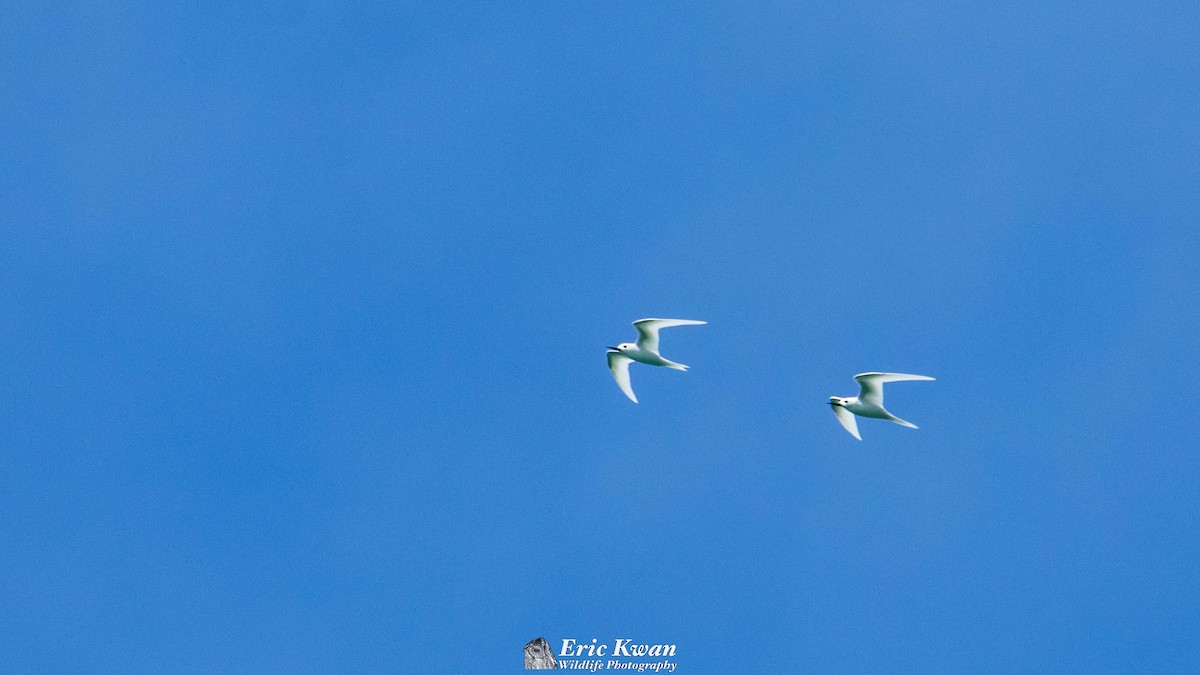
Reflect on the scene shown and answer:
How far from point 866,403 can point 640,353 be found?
10.5 metres

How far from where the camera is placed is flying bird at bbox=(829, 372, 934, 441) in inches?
2906

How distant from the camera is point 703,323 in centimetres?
7088

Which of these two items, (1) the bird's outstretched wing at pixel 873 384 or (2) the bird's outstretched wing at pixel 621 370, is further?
(2) the bird's outstretched wing at pixel 621 370

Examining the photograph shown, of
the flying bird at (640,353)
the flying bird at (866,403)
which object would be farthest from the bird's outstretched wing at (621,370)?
the flying bird at (866,403)

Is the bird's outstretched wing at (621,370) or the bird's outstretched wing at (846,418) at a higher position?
the bird's outstretched wing at (621,370)

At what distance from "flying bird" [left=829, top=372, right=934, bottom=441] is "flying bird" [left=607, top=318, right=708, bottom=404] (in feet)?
23.3

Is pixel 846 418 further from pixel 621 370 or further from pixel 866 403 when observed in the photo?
pixel 621 370

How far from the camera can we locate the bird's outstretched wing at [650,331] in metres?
77.0

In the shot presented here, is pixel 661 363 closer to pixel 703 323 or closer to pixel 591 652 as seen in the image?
pixel 703 323

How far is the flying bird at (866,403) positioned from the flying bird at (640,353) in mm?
7087

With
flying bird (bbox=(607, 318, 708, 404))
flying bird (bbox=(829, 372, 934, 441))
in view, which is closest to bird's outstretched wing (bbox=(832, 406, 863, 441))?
flying bird (bbox=(829, 372, 934, 441))

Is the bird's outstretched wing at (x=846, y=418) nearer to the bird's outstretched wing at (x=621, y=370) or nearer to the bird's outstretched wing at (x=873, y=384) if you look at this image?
the bird's outstretched wing at (x=873, y=384)

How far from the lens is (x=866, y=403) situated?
75125 millimetres

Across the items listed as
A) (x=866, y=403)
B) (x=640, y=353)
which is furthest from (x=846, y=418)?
(x=640, y=353)
